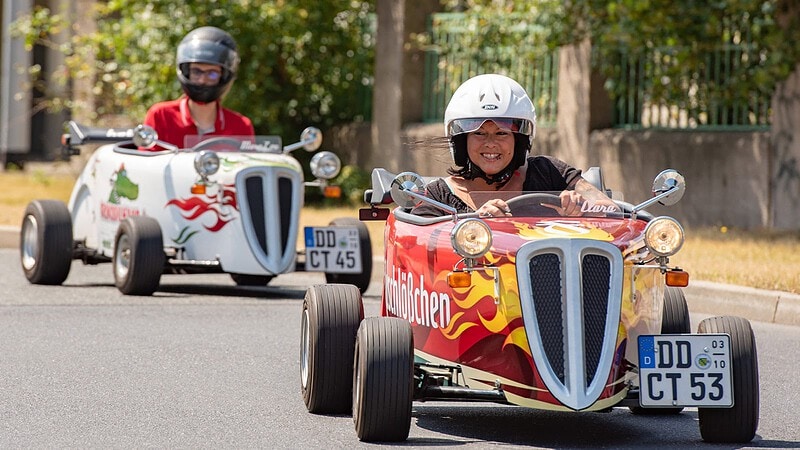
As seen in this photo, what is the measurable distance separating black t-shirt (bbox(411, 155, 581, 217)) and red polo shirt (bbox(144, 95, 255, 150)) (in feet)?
16.8

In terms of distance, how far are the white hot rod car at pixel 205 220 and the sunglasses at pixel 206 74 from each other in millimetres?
699

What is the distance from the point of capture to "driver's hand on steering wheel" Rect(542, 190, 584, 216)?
6.93 metres

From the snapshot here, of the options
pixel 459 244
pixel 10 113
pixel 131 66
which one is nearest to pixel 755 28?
pixel 131 66

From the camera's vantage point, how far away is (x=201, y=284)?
1303 centimetres

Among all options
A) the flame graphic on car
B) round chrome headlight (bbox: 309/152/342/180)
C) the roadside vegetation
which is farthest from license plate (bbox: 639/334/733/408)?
round chrome headlight (bbox: 309/152/342/180)

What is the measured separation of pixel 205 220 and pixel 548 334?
573 centimetres

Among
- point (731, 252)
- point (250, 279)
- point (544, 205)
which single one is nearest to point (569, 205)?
point (544, 205)

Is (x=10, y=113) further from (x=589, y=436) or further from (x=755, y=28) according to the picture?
(x=589, y=436)

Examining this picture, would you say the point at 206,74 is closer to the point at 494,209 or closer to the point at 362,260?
the point at 362,260

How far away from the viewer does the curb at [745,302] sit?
35.9 ft

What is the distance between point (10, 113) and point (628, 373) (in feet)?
80.6

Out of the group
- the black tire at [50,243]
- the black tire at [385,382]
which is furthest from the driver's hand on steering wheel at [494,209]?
the black tire at [50,243]

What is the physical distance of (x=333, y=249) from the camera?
38.0ft

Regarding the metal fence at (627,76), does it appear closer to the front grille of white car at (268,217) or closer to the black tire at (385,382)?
the front grille of white car at (268,217)
